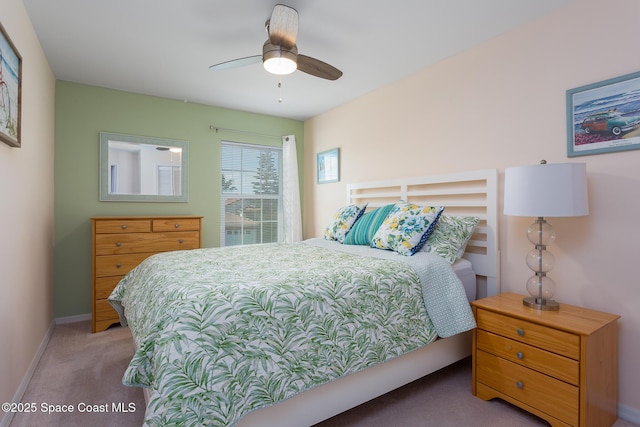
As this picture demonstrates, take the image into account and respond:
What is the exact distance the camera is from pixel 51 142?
3014 millimetres

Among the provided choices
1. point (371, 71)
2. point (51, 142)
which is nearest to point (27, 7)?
point (51, 142)

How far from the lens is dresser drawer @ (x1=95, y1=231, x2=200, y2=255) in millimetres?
2986

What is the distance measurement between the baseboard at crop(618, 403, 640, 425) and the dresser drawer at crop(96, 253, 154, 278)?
12.2 feet

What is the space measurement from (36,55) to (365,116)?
2872 mm

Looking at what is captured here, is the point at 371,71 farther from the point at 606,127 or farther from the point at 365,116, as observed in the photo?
the point at 606,127

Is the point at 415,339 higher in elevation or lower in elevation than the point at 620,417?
higher

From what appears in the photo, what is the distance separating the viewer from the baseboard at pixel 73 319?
3.16 m

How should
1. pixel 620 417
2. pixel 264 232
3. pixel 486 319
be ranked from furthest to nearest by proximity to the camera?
pixel 264 232 < pixel 486 319 < pixel 620 417

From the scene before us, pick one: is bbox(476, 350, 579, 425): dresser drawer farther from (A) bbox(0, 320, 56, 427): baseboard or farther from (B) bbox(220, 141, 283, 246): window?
(B) bbox(220, 141, 283, 246): window

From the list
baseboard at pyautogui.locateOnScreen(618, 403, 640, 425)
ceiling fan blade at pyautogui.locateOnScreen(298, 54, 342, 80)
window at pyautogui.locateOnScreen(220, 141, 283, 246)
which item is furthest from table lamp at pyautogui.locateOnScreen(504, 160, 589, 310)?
window at pyautogui.locateOnScreen(220, 141, 283, 246)

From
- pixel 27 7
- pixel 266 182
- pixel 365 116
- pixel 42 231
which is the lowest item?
pixel 42 231

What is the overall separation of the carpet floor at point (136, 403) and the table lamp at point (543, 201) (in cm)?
68

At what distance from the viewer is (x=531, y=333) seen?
171 centimetres

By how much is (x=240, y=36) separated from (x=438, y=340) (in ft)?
8.18
